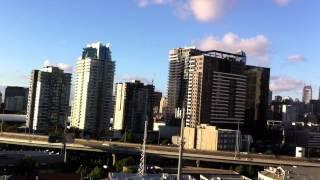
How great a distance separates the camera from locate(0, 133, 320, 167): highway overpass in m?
88.2

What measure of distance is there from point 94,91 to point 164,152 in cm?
5549

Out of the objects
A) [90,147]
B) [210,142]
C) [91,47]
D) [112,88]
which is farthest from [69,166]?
[91,47]

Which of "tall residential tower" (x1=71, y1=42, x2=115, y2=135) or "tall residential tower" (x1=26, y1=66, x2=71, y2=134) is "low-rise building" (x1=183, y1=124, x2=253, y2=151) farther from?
"tall residential tower" (x1=26, y1=66, x2=71, y2=134)

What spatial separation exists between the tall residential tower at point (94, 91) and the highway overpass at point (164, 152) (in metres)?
35.3

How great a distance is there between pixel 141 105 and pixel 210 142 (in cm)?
4936

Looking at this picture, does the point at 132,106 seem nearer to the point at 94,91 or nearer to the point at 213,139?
the point at 94,91

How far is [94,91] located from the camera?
14562 cm

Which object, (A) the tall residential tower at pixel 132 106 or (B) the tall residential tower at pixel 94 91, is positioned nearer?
(B) the tall residential tower at pixel 94 91

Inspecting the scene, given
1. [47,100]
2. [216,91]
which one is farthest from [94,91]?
[216,91]

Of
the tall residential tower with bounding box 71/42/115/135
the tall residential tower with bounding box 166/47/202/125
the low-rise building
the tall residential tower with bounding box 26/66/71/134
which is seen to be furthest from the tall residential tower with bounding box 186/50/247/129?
the tall residential tower with bounding box 26/66/71/134

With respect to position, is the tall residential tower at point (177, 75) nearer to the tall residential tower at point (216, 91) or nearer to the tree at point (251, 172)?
the tall residential tower at point (216, 91)

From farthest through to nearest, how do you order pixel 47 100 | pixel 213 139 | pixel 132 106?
pixel 132 106 → pixel 47 100 → pixel 213 139

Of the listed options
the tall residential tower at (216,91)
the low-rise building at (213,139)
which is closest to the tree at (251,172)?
the low-rise building at (213,139)

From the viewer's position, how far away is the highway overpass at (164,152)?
290ft
